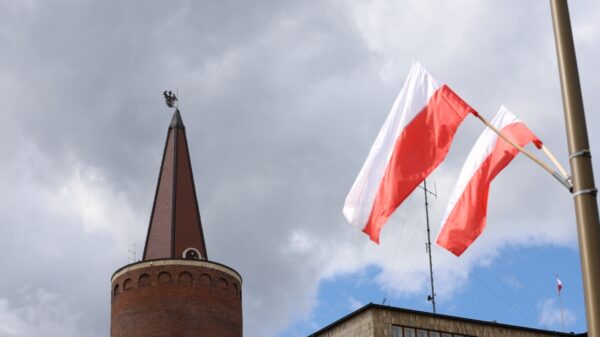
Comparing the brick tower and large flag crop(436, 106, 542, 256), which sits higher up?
the brick tower

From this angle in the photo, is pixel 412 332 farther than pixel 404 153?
Yes

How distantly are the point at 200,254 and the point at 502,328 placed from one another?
2336 centimetres

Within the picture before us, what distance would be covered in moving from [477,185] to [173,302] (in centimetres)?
5307

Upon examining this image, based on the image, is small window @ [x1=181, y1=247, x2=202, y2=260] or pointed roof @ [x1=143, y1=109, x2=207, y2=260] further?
pointed roof @ [x1=143, y1=109, x2=207, y2=260]

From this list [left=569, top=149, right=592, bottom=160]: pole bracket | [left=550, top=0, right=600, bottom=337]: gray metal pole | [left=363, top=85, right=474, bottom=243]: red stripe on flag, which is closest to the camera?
[left=550, top=0, right=600, bottom=337]: gray metal pole

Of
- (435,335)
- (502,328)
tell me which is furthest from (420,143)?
(502,328)

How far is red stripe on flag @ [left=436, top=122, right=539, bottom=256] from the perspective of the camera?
14898 millimetres

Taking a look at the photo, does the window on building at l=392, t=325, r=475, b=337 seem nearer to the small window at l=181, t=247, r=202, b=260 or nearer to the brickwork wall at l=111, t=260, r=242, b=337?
the brickwork wall at l=111, t=260, r=242, b=337

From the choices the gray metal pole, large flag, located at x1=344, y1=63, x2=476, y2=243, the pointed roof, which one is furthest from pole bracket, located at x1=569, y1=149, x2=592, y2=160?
the pointed roof

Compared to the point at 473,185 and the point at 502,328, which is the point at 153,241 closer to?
the point at 502,328

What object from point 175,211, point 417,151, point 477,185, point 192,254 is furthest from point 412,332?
point 477,185

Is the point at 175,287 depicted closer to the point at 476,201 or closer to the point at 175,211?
the point at 175,211

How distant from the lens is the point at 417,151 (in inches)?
620

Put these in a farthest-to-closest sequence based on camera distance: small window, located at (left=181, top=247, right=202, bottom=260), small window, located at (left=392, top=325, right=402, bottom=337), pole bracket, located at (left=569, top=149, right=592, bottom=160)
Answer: small window, located at (left=181, top=247, right=202, bottom=260)
small window, located at (left=392, top=325, right=402, bottom=337)
pole bracket, located at (left=569, top=149, right=592, bottom=160)
